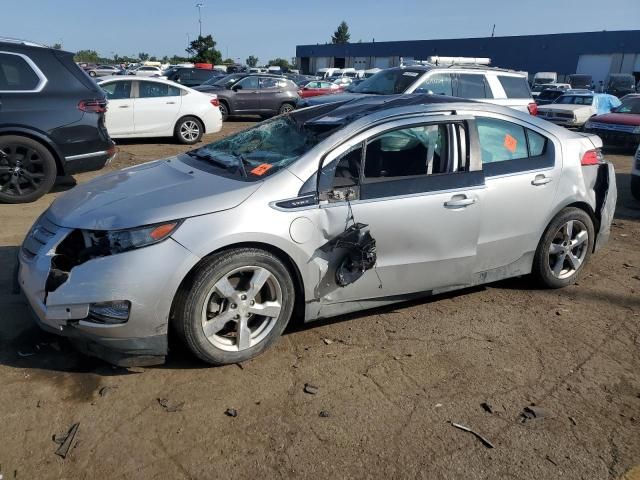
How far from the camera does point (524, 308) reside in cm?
434

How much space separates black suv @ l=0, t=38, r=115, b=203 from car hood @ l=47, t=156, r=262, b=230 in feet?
11.1

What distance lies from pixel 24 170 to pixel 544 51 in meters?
58.1

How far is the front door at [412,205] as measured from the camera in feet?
11.8

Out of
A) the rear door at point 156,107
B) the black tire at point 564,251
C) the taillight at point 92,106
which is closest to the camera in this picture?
the black tire at point 564,251

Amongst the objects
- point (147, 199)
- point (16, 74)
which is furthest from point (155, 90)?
point (147, 199)

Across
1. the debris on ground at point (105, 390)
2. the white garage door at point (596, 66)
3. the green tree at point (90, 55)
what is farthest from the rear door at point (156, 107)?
the green tree at point (90, 55)

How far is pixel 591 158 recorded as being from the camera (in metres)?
4.68

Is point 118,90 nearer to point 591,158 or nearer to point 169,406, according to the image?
point 591,158

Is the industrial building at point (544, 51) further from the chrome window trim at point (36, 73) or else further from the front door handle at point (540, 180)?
the front door handle at point (540, 180)

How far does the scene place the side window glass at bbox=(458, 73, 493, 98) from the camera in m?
10.2

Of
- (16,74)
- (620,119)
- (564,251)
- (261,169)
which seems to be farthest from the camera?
(620,119)

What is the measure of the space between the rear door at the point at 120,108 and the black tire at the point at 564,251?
31.5 ft

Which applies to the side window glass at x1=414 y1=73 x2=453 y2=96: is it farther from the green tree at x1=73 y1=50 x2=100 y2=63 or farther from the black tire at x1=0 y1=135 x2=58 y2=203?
the green tree at x1=73 y1=50 x2=100 y2=63

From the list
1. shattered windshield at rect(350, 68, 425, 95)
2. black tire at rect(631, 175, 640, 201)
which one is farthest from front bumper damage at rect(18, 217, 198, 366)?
shattered windshield at rect(350, 68, 425, 95)
